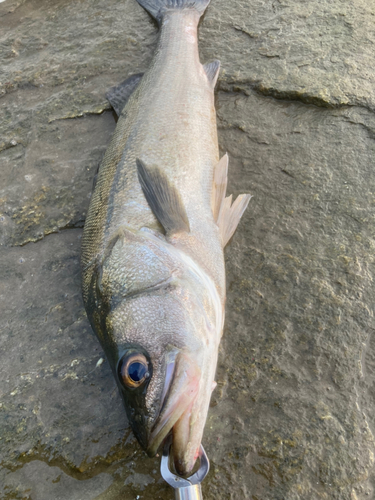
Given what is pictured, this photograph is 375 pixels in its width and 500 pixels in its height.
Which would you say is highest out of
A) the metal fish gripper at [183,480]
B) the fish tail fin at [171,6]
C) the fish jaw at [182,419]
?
the fish tail fin at [171,6]

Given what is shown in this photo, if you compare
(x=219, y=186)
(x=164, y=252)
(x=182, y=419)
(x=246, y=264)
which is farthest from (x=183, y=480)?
(x=219, y=186)

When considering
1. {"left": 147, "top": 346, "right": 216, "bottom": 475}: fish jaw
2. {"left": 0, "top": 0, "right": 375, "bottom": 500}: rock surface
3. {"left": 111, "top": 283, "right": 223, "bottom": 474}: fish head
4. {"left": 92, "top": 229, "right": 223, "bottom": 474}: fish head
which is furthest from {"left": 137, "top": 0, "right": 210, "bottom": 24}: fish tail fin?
{"left": 147, "top": 346, "right": 216, "bottom": 475}: fish jaw

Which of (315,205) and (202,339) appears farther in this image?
(315,205)

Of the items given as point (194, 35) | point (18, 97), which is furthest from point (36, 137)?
point (194, 35)

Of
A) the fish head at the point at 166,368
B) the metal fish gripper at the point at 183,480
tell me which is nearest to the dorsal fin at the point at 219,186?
the fish head at the point at 166,368

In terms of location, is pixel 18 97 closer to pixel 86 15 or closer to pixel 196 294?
pixel 86 15

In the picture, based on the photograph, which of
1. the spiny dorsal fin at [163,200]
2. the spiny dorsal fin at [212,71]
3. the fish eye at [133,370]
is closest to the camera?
the fish eye at [133,370]

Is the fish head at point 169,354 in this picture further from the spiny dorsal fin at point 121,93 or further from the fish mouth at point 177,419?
the spiny dorsal fin at point 121,93
